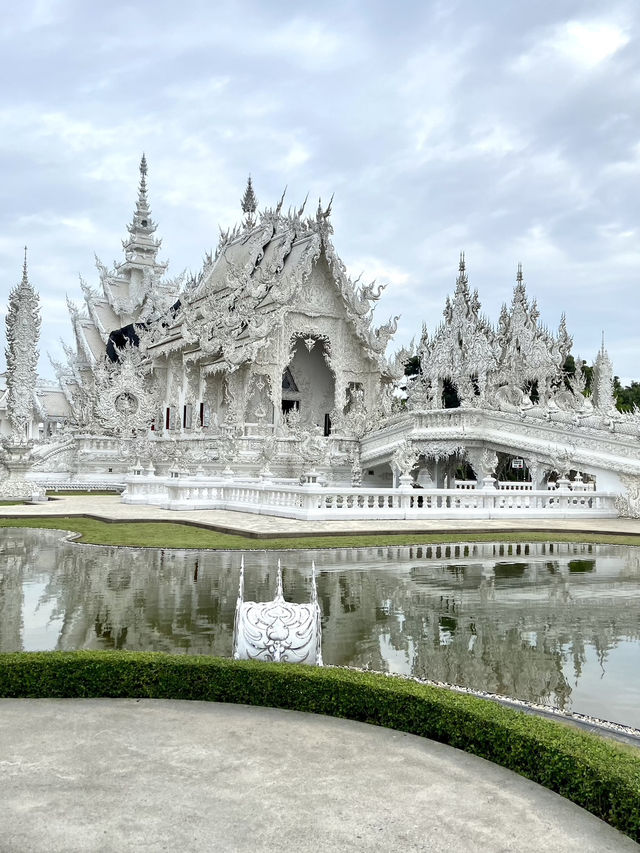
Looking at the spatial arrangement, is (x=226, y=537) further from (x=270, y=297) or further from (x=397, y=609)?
(x=270, y=297)

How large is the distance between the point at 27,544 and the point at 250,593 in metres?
5.77

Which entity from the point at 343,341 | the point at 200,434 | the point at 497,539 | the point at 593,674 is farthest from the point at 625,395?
the point at 593,674

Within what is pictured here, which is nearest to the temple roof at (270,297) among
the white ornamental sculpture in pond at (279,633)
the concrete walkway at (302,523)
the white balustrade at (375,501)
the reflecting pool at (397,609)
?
the white balustrade at (375,501)

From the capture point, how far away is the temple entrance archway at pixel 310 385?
1258 inches

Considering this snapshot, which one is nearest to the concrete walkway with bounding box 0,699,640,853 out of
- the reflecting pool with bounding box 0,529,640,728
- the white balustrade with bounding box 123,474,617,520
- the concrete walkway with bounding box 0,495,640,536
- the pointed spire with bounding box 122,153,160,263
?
the reflecting pool with bounding box 0,529,640,728

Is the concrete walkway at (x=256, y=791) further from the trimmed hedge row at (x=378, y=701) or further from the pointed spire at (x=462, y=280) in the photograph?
the pointed spire at (x=462, y=280)

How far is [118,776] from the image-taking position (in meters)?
3.55

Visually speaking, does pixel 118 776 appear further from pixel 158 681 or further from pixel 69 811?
pixel 158 681

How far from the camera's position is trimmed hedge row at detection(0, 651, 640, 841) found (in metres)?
3.36

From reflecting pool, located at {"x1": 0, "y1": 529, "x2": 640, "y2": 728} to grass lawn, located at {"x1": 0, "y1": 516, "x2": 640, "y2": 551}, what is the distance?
521mm

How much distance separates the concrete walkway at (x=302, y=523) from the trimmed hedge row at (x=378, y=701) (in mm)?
8128

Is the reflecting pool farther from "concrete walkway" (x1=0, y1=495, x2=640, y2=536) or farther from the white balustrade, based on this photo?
the white balustrade

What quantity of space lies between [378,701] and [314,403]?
28.0 metres

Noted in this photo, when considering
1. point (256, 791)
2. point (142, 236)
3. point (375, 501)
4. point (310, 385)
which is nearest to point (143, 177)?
point (142, 236)
